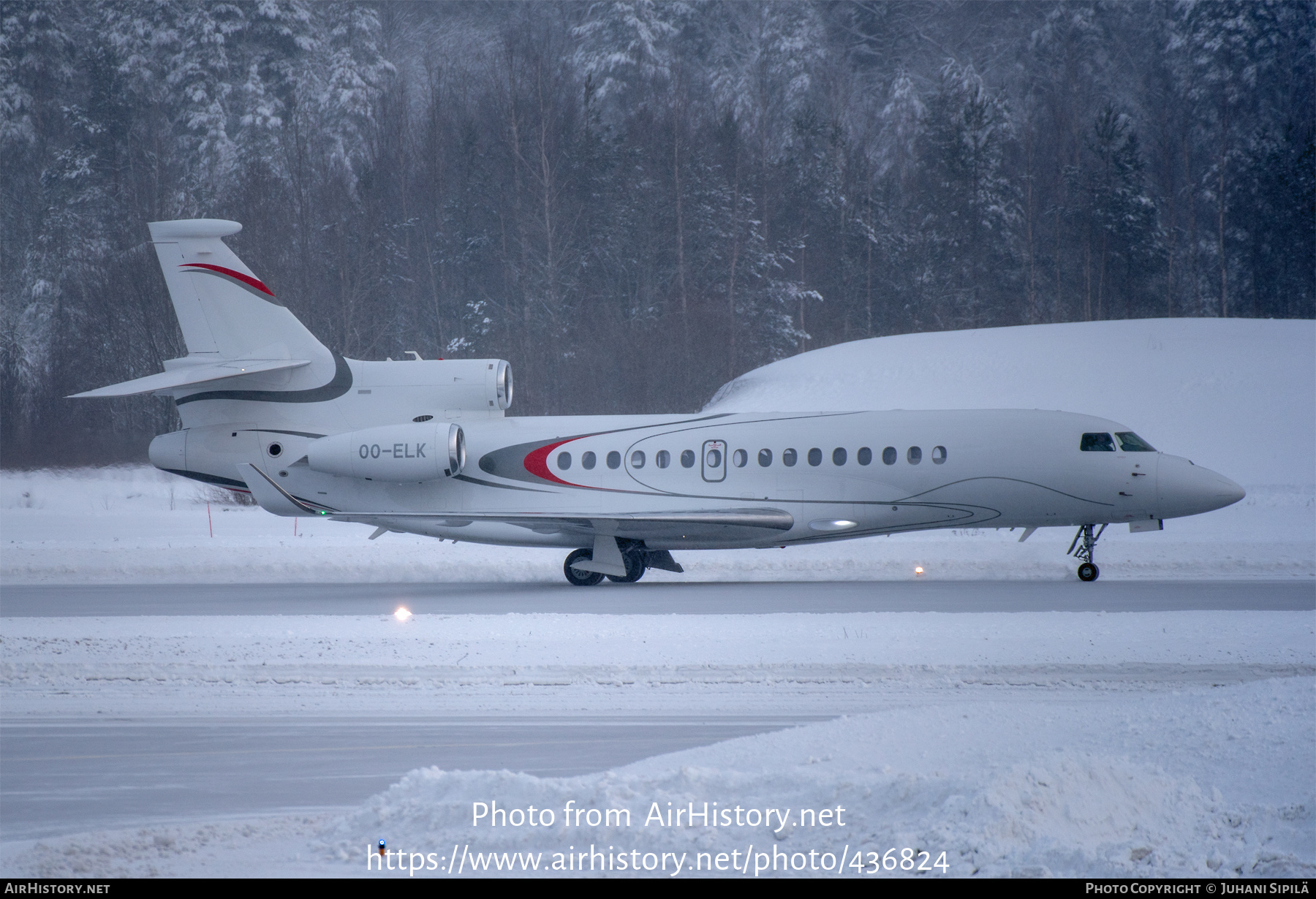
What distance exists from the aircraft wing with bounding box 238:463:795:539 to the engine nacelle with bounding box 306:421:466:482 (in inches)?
24.7

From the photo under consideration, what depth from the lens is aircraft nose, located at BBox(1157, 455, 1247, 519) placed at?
16.4 metres

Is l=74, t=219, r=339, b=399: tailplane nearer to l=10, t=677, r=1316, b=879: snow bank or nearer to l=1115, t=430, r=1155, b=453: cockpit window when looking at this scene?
l=1115, t=430, r=1155, b=453: cockpit window

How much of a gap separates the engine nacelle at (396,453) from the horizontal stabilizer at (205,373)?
1331 millimetres

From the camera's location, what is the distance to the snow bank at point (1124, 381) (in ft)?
103

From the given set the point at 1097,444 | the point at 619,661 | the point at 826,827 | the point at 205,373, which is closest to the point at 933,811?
the point at 826,827

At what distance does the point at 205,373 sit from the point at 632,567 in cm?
694

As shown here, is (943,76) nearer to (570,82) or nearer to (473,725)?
(570,82)

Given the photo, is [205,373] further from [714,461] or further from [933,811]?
[933,811]

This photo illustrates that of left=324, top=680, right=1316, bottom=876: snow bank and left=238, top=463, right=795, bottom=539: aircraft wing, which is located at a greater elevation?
left=238, top=463, right=795, bottom=539: aircraft wing

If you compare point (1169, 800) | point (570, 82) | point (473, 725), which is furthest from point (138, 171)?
point (1169, 800)

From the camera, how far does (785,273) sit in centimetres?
5156

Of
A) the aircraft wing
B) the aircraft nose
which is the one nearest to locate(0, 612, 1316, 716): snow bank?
the aircraft nose

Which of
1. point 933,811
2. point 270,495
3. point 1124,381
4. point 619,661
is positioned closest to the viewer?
point 933,811

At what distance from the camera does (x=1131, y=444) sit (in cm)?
1694
